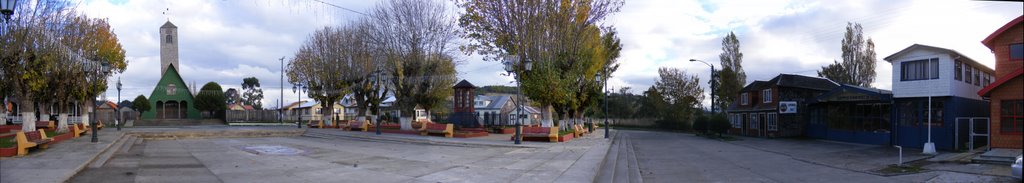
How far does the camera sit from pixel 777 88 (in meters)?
37.0

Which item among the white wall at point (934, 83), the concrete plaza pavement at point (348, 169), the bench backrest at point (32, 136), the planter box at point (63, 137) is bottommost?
the concrete plaza pavement at point (348, 169)

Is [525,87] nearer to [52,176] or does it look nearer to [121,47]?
[52,176]

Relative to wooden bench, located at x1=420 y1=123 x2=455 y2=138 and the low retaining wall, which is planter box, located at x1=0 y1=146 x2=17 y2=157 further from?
wooden bench, located at x1=420 y1=123 x2=455 y2=138

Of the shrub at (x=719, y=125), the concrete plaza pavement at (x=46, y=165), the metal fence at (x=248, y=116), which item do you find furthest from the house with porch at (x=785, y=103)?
the metal fence at (x=248, y=116)

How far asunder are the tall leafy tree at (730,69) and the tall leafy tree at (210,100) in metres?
46.5

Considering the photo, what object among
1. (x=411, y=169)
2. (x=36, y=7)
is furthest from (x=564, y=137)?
(x=36, y=7)

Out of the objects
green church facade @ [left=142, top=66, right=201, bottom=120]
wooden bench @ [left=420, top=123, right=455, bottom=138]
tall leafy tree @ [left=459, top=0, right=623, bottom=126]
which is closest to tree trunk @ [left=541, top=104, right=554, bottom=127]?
tall leafy tree @ [left=459, top=0, right=623, bottom=126]

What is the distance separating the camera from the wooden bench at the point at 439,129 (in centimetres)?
2680

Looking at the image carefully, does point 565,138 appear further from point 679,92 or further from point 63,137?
point 679,92

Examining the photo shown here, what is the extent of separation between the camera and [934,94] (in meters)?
22.4

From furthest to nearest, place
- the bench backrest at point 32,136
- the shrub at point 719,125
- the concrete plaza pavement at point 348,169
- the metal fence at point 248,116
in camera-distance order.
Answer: the metal fence at point 248,116, the shrub at point 719,125, the bench backrest at point 32,136, the concrete plaza pavement at point 348,169

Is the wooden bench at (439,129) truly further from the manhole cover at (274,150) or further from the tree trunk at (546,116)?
the manhole cover at (274,150)

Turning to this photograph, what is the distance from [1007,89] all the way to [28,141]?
2852 centimetres

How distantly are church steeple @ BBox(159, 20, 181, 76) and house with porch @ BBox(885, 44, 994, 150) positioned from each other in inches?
2333
